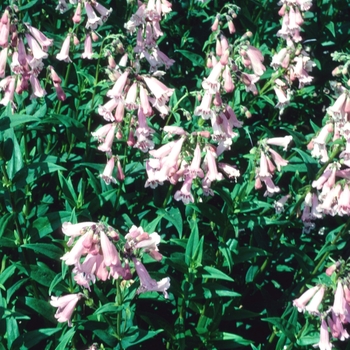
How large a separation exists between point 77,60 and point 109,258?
3520 millimetres

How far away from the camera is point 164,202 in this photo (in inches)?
169

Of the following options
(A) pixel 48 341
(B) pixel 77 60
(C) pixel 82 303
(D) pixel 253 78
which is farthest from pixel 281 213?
(B) pixel 77 60

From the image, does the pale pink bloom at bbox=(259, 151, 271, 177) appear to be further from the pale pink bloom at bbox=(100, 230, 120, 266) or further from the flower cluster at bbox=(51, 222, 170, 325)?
the pale pink bloom at bbox=(100, 230, 120, 266)

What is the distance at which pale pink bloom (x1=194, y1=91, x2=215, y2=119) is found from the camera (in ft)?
12.8

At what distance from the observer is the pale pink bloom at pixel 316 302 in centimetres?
363

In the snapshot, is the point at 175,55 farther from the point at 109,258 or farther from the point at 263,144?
the point at 109,258

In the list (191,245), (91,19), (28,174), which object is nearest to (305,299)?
(191,245)

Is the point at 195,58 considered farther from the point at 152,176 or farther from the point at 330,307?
the point at 330,307

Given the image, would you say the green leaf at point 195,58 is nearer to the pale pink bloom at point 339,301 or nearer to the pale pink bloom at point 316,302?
the pale pink bloom at point 316,302

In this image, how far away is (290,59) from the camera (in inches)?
199

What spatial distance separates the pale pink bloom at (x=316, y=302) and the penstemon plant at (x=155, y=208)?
0.01 meters

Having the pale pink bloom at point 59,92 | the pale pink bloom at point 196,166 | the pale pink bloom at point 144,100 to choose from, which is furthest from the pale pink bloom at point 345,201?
the pale pink bloom at point 59,92

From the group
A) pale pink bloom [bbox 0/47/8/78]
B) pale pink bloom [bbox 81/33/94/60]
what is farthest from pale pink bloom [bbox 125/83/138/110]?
pale pink bloom [bbox 81/33/94/60]

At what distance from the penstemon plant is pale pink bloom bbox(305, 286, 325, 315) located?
0.01 meters
